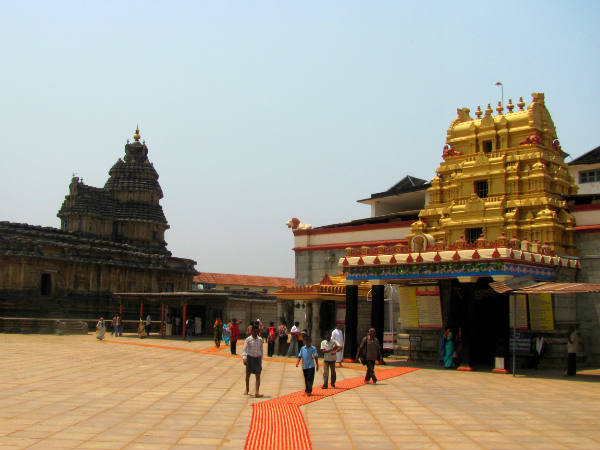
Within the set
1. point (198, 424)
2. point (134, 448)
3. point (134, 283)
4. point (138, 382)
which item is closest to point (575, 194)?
point (138, 382)

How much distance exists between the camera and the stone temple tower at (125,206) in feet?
201

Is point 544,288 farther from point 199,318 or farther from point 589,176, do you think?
point 199,318

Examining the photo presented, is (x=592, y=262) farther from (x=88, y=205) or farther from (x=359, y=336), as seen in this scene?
(x=88, y=205)

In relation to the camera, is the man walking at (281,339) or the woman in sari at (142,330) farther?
the woman in sari at (142,330)

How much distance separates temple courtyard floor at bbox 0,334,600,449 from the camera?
9.94 meters

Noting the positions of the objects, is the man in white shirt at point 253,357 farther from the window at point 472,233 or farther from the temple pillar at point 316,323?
the window at point 472,233

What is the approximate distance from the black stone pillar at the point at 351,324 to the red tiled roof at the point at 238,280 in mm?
56580

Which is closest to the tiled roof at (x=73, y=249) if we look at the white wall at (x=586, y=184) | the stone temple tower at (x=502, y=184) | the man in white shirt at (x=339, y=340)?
the stone temple tower at (x=502, y=184)

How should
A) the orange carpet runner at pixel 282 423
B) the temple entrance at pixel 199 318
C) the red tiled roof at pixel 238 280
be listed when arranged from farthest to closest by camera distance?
the red tiled roof at pixel 238 280
the temple entrance at pixel 199 318
the orange carpet runner at pixel 282 423

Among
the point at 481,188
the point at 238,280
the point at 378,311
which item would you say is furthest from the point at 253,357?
the point at 238,280

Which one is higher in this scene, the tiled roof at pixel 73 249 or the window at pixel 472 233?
the tiled roof at pixel 73 249

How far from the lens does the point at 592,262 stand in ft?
80.3

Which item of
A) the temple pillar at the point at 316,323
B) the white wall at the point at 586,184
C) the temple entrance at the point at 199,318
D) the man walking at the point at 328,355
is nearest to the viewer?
the man walking at the point at 328,355

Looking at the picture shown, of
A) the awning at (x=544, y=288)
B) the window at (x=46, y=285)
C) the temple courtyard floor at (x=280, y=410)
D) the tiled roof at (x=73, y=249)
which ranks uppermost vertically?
the tiled roof at (x=73, y=249)
